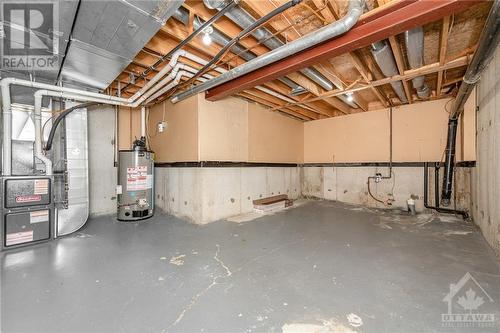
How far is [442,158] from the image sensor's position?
440 cm

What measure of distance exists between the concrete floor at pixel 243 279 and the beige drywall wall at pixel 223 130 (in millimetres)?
1532

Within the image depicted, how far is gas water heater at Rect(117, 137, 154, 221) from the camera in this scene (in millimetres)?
3814

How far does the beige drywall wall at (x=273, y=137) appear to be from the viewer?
15.7 ft

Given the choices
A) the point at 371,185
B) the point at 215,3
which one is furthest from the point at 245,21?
the point at 371,185

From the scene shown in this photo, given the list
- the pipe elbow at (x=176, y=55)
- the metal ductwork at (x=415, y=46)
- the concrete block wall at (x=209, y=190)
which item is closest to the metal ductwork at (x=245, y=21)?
the pipe elbow at (x=176, y=55)

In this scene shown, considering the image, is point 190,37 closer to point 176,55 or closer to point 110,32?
point 176,55

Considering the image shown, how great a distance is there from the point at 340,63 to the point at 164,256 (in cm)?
367

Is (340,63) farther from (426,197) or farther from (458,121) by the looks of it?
(426,197)

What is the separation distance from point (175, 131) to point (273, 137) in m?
2.50

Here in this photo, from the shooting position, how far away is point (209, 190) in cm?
377

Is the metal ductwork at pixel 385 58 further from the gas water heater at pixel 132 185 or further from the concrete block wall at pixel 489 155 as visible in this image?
the gas water heater at pixel 132 185

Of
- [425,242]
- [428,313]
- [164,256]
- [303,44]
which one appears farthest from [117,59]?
[425,242]

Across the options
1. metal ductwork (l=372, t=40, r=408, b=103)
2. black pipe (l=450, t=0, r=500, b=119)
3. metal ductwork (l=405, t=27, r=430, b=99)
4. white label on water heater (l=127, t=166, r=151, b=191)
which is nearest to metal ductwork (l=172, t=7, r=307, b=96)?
metal ductwork (l=372, t=40, r=408, b=103)

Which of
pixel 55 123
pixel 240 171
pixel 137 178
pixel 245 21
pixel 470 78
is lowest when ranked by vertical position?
pixel 137 178
